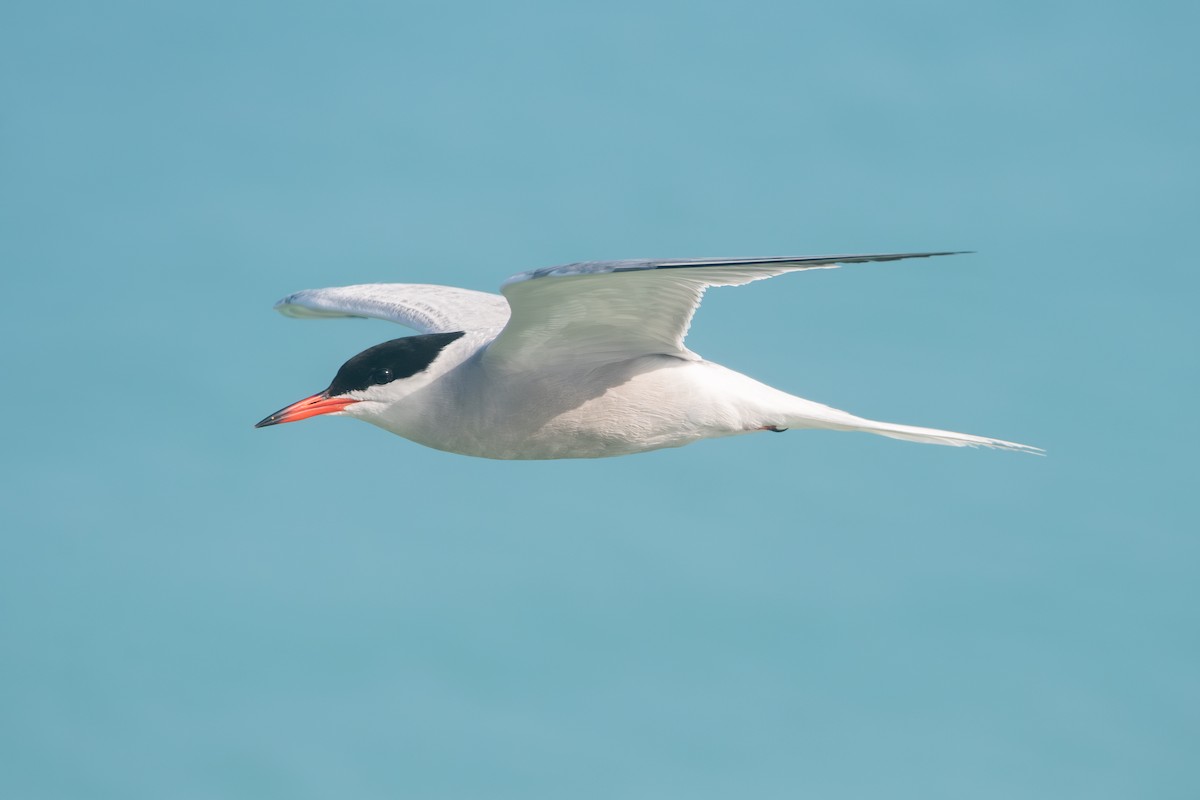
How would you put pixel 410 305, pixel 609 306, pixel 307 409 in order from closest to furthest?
pixel 609 306
pixel 307 409
pixel 410 305

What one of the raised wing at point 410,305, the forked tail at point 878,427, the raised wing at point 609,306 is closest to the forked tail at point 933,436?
the forked tail at point 878,427

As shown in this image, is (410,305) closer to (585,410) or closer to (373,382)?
(373,382)

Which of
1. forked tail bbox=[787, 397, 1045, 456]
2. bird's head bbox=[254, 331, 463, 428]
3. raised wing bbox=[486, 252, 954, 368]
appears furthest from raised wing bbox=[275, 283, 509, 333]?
forked tail bbox=[787, 397, 1045, 456]

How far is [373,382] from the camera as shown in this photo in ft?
23.0

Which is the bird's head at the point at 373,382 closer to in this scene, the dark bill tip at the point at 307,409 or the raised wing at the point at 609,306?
the dark bill tip at the point at 307,409

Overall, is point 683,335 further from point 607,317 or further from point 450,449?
point 450,449

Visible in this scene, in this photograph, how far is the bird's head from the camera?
6.98 metres

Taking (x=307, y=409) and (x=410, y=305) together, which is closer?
(x=307, y=409)

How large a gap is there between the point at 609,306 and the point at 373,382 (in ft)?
3.94

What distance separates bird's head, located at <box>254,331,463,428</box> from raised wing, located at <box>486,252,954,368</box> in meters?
0.38

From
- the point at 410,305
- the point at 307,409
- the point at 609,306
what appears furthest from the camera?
the point at 410,305

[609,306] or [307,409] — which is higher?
[609,306]

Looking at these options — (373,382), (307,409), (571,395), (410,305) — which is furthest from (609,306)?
(410,305)

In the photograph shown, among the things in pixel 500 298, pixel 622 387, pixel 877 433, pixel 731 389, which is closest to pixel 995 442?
pixel 877 433
